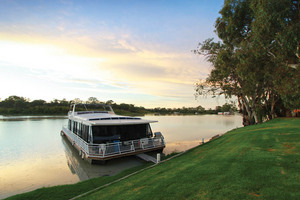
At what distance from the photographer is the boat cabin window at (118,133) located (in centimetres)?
1234

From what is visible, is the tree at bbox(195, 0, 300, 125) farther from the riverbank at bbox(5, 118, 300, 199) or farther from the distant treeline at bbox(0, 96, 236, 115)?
the distant treeline at bbox(0, 96, 236, 115)

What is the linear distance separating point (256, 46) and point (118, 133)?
1126 cm

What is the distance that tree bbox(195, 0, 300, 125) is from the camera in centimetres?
916

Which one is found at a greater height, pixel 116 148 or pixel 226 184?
pixel 226 184

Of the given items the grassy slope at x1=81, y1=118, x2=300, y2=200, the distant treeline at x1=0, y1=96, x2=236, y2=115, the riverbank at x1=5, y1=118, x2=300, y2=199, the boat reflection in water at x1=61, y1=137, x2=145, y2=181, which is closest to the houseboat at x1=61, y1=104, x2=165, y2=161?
the boat reflection in water at x1=61, y1=137, x2=145, y2=181

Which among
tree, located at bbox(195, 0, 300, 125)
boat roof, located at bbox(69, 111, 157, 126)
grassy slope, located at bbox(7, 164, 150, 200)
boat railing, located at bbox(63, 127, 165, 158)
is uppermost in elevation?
tree, located at bbox(195, 0, 300, 125)

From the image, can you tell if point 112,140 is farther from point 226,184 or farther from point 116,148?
point 226,184

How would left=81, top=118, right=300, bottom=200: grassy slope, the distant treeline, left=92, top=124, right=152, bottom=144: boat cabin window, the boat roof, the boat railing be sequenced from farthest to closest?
the distant treeline, left=92, top=124, right=152, bottom=144: boat cabin window, the boat roof, the boat railing, left=81, top=118, right=300, bottom=200: grassy slope

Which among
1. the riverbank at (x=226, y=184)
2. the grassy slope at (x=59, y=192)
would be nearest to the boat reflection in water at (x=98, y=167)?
the grassy slope at (x=59, y=192)

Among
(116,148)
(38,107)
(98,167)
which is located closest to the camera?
(98,167)

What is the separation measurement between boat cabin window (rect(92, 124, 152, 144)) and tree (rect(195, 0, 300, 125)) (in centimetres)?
909

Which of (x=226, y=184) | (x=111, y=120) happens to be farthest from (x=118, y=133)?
(x=226, y=184)

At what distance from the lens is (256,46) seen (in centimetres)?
1159

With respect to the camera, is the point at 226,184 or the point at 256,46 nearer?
the point at 226,184
